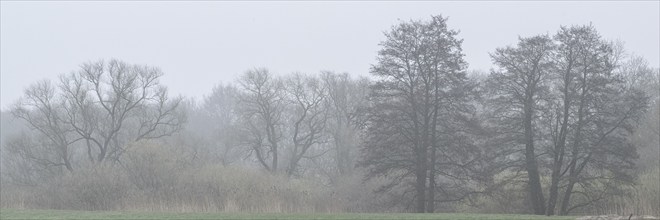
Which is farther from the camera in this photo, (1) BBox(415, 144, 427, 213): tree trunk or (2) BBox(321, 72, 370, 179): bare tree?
(2) BBox(321, 72, 370, 179): bare tree

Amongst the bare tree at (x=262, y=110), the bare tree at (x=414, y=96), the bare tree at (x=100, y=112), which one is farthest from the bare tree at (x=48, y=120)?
the bare tree at (x=414, y=96)

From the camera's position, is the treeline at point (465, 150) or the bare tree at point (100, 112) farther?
the bare tree at point (100, 112)

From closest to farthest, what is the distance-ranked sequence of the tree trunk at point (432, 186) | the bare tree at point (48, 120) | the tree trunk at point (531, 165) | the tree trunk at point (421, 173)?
the tree trunk at point (432, 186), the tree trunk at point (531, 165), the tree trunk at point (421, 173), the bare tree at point (48, 120)

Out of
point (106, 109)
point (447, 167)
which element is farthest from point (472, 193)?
point (106, 109)

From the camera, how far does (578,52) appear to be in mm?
32469

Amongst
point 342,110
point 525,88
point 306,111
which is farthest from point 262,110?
point 525,88

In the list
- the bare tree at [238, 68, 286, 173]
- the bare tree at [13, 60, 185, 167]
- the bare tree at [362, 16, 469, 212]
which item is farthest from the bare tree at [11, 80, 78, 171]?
the bare tree at [362, 16, 469, 212]

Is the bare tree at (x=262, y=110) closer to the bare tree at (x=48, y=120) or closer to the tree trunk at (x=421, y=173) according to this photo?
the bare tree at (x=48, y=120)

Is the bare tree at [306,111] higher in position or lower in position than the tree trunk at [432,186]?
higher

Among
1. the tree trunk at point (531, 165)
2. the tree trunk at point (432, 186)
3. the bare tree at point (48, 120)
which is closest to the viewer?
the tree trunk at point (432, 186)

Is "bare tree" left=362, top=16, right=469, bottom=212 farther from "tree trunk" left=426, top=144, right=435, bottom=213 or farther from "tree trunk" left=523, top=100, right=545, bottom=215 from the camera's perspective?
"tree trunk" left=523, top=100, right=545, bottom=215

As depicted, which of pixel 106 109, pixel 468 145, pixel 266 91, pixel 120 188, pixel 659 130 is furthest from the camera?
pixel 266 91

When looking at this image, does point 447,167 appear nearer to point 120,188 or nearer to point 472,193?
point 472,193

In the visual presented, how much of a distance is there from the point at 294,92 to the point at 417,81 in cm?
3324
